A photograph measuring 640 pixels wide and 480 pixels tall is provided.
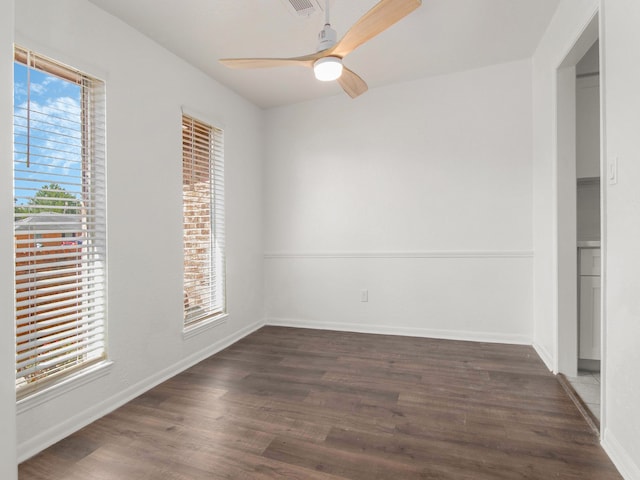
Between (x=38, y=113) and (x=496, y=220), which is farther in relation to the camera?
(x=496, y=220)

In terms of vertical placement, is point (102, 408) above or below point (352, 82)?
below

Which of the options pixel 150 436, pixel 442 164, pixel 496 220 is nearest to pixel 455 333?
pixel 496 220

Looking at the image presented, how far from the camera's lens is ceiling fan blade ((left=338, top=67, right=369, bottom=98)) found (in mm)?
2336

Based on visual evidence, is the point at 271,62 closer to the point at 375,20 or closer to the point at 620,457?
the point at 375,20

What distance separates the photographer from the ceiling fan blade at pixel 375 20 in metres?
1.64

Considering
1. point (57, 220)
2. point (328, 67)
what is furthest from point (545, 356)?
point (57, 220)

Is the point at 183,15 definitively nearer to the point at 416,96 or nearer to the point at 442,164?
the point at 416,96

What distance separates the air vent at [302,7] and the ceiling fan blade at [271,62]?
0.96 ft

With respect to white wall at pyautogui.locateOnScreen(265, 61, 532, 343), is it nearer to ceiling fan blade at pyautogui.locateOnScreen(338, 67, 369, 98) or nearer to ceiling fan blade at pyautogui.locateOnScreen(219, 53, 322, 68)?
ceiling fan blade at pyautogui.locateOnScreen(338, 67, 369, 98)

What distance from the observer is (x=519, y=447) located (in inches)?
67.4

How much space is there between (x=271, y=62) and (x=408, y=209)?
2.02m

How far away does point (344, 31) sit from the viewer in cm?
254

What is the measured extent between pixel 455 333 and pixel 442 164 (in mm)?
1691

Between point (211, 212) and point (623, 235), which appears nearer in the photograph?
point (623, 235)
